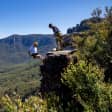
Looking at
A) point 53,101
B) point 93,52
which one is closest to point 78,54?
point 93,52

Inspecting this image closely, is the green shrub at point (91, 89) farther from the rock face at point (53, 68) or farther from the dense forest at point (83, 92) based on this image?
the rock face at point (53, 68)

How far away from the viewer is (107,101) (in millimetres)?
25578

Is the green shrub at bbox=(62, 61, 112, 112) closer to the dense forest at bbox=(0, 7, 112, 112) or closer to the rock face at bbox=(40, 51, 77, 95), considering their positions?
the dense forest at bbox=(0, 7, 112, 112)

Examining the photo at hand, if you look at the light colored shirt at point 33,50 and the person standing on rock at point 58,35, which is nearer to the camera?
the light colored shirt at point 33,50

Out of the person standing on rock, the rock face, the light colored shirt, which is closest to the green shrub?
the rock face

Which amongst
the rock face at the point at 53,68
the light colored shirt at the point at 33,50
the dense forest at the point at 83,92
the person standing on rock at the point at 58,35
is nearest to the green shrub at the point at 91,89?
the dense forest at the point at 83,92

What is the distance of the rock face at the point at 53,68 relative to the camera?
38.0 meters

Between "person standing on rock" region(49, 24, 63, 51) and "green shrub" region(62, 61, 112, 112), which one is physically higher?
"person standing on rock" region(49, 24, 63, 51)

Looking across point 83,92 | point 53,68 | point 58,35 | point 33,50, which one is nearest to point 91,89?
point 83,92

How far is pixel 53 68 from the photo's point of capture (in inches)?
1535

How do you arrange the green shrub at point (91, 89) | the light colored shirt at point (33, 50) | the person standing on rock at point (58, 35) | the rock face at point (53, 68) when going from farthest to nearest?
the person standing on rock at point (58, 35)
the light colored shirt at point (33, 50)
the rock face at point (53, 68)
the green shrub at point (91, 89)

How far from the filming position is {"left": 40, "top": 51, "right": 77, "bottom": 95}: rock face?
125 ft

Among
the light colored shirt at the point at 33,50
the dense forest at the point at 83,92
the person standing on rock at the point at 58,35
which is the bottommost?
the dense forest at the point at 83,92

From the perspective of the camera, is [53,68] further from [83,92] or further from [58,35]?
[83,92]
